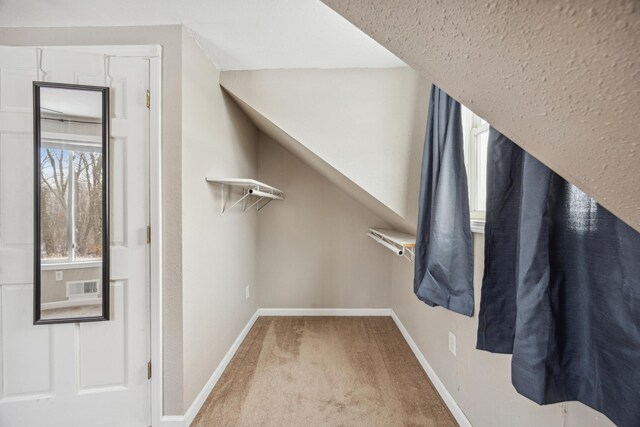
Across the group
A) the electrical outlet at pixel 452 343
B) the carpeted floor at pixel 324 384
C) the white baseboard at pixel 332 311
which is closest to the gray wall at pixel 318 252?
the white baseboard at pixel 332 311

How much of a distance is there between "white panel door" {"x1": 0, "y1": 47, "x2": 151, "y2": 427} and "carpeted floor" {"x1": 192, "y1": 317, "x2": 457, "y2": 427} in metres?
0.52

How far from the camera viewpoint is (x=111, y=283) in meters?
1.40

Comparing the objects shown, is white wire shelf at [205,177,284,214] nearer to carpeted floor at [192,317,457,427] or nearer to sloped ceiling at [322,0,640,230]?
carpeted floor at [192,317,457,427]

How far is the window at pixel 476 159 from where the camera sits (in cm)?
148

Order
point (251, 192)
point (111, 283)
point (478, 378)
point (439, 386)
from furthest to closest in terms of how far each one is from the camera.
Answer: point (251, 192)
point (439, 386)
point (111, 283)
point (478, 378)

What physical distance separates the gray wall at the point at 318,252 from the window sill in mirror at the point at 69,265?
170 cm

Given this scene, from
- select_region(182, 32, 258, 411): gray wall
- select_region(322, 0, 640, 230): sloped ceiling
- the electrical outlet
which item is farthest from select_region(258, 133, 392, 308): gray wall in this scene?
select_region(322, 0, 640, 230): sloped ceiling

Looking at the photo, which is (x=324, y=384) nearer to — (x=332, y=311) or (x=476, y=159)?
(x=332, y=311)

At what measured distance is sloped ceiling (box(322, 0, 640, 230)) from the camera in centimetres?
Answer: 30

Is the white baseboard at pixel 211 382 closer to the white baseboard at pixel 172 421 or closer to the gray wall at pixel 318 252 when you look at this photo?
the white baseboard at pixel 172 421

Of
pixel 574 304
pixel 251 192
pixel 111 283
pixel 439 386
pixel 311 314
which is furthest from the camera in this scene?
pixel 311 314

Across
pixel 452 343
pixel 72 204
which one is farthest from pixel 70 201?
pixel 452 343

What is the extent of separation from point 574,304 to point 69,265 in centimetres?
206

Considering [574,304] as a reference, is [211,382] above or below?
below
